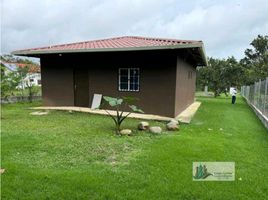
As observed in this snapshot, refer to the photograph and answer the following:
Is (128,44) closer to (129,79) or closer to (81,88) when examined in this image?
(129,79)

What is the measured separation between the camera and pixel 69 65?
38.0 ft

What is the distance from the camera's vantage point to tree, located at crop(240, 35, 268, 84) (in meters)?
22.8

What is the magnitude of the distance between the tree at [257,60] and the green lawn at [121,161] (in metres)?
16.9

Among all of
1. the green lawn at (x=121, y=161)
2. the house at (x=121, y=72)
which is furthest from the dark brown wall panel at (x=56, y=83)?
the green lawn at (x=121, y=161)

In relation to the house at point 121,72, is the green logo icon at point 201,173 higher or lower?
lower

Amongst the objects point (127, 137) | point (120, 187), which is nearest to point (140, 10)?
point (127, 137)

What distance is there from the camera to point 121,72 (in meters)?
10.6

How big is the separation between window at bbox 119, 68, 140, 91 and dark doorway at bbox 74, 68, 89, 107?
1644mm

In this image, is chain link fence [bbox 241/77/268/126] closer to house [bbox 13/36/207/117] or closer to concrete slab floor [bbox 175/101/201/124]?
concrete slab floor [bbox 175/101/201/124]

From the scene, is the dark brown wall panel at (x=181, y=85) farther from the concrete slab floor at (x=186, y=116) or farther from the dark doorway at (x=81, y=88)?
the dark doorway at (x=81, y=88)

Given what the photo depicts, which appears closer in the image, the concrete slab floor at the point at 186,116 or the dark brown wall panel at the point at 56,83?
the concrete slab floor at the point at 186,116

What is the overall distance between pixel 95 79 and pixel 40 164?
697 centimetres

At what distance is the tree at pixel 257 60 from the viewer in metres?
22.8

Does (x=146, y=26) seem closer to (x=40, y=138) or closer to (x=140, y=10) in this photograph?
(x=140, y=10)
